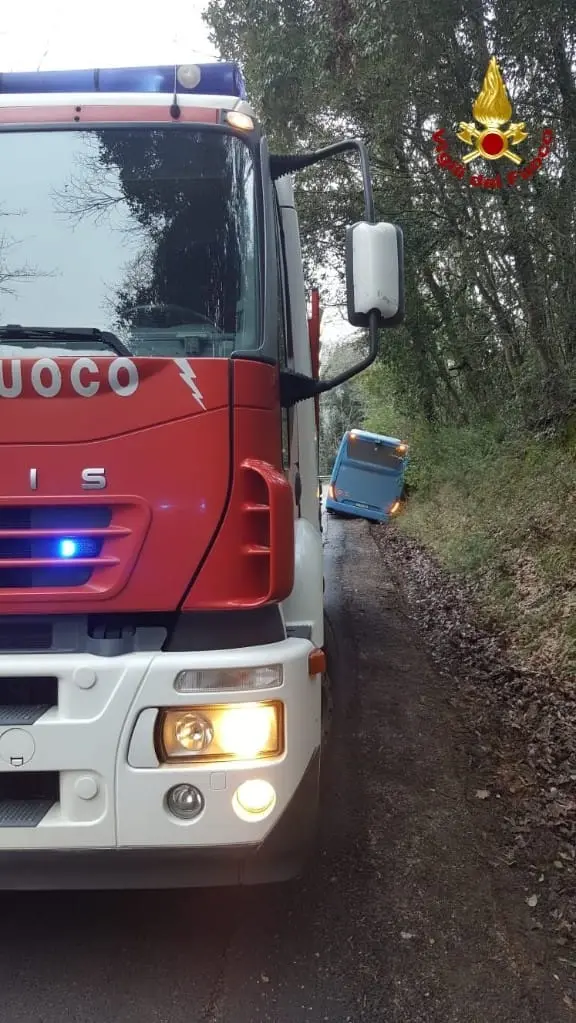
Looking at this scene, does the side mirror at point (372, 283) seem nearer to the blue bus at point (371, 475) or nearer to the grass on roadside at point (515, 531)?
the grass on roadside at point (515, 531)

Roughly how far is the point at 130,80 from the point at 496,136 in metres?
6.45

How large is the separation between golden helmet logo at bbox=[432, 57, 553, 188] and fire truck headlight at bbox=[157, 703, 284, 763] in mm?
7535

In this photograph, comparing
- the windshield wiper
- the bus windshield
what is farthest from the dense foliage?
A: the windshield wiper

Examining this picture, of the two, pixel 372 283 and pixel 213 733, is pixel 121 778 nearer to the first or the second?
pixel 213 733

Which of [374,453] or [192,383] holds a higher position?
[192,383]

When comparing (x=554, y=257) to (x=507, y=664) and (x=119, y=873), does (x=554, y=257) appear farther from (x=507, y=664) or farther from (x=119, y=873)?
(x=119, y=873)

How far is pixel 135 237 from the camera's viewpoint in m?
2.96

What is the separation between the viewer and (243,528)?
2.54 m

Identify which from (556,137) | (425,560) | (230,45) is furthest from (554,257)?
(230,45)

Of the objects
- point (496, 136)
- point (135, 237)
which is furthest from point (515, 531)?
point (135, 237)

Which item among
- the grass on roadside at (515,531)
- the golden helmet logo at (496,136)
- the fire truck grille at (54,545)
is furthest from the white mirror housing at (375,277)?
the golden helmet logo at (496,136)

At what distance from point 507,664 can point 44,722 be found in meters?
5.07

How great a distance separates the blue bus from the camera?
19.2 m

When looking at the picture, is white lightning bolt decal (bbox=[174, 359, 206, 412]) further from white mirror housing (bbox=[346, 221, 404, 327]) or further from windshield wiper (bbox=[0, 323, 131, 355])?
white mirror housing (bbox=[346, 221, 404, 327])
